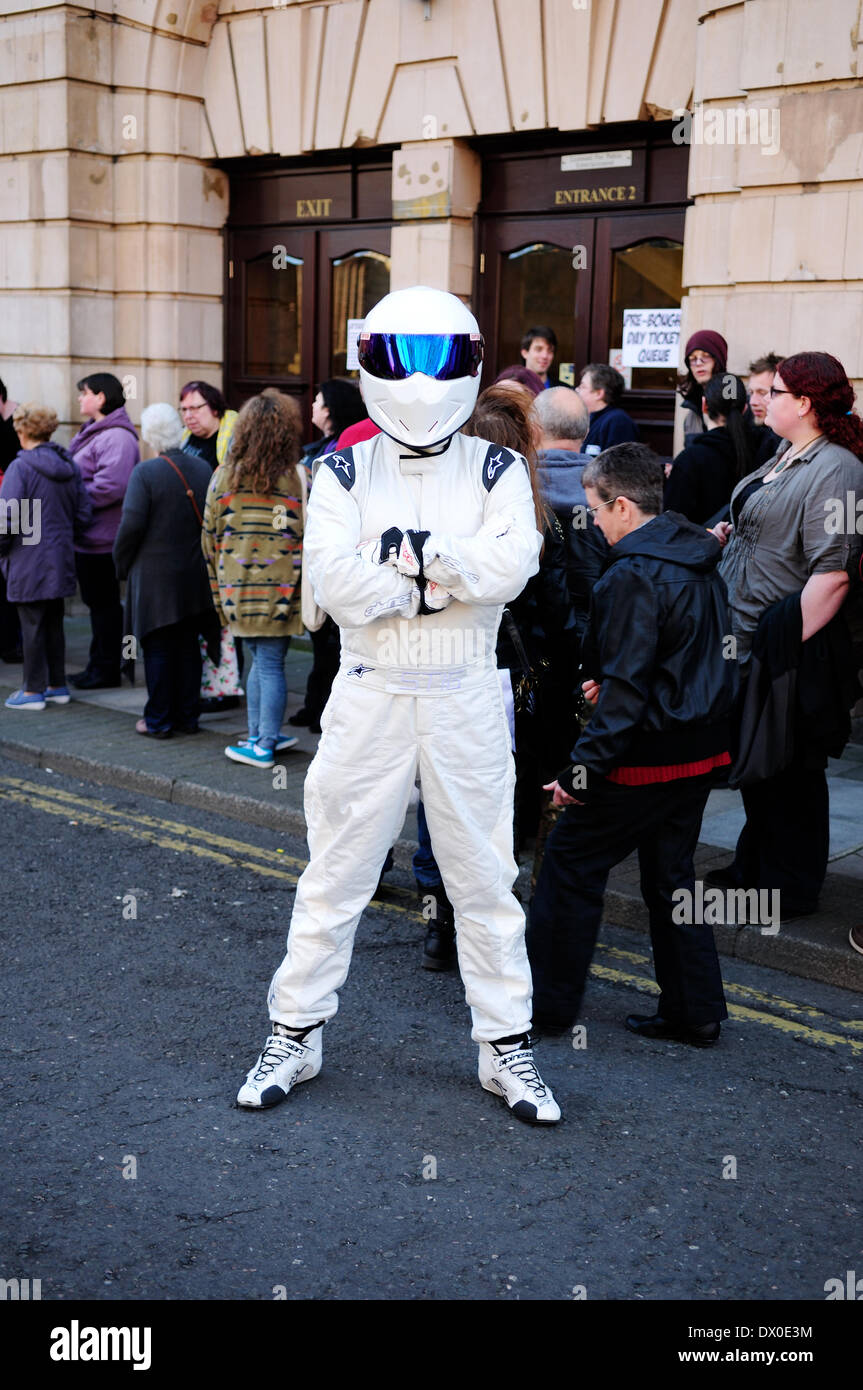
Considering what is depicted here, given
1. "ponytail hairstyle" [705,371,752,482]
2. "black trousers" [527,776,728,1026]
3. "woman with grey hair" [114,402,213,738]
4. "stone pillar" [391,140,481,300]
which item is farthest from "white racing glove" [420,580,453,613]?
"stone pillar" [391,140,481,300]

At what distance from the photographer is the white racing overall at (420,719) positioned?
11.8 ft

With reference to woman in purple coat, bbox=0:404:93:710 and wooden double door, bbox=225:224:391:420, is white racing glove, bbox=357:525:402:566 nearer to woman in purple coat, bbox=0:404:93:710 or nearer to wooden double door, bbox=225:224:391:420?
woman in purple coat, bbox=0:404:93:710

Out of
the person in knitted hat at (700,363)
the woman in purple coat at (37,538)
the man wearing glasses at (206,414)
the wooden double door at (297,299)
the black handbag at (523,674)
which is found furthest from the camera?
the wooden double door at (297,299)

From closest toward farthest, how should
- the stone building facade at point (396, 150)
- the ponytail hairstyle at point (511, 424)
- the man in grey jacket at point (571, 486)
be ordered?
the ponytail hairstyle at point (511, 424)
the man in grey jacket at point (571, 486)
the stone building facade at point (396, 150)

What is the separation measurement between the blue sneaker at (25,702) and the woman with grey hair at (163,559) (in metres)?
1.06

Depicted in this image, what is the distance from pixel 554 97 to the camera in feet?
30.8

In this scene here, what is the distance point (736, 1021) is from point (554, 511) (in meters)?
1.80

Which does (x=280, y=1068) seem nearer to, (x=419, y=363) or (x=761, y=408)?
(x=419, y=363)

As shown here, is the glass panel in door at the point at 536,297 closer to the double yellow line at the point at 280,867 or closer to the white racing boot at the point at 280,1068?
the double yellow line at the point at 280,867

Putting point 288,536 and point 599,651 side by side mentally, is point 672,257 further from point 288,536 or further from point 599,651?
point 599,651

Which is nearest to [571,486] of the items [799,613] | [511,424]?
[511,424]

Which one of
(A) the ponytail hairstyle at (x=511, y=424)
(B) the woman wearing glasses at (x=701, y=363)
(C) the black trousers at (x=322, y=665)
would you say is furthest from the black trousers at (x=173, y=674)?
(A) the ponytail hairstyle at (x=511, y=424)

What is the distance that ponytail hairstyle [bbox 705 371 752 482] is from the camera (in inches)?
270

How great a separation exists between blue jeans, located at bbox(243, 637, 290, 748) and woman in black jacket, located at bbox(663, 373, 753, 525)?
2.04 meters
